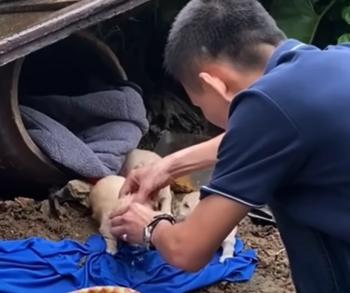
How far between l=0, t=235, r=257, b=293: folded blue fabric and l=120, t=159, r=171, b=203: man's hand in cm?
24

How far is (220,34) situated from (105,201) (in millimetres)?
1124

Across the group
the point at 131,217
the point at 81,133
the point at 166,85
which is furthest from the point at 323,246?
the point at 166,85

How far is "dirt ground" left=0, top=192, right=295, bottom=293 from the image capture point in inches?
113

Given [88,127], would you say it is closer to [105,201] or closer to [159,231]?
[105,201]

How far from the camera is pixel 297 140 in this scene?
1.80 metres

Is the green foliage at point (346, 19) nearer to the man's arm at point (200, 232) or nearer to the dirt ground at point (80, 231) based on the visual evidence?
the dirt ground at point (80, 231)

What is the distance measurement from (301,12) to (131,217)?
6.82 ft

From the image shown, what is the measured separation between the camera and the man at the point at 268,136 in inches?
71.4

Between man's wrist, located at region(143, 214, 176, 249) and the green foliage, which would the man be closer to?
man's wrist, located at region(143, 214, 176, 249)

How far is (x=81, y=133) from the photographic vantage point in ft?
11.4

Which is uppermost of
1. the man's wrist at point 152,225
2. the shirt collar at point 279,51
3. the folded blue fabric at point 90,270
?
the shirt collar at point 279,51

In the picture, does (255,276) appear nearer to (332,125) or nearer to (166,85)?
(332,125)

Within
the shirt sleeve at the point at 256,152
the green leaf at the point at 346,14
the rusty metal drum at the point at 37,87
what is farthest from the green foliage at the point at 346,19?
the shirt sleeve at the point at 256,152

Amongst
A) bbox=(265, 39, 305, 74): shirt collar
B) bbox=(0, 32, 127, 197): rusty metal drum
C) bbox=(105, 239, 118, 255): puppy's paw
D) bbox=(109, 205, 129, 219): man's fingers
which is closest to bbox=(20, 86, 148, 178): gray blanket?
bbox=(0, 32, 127, 197): rusty metal drum
